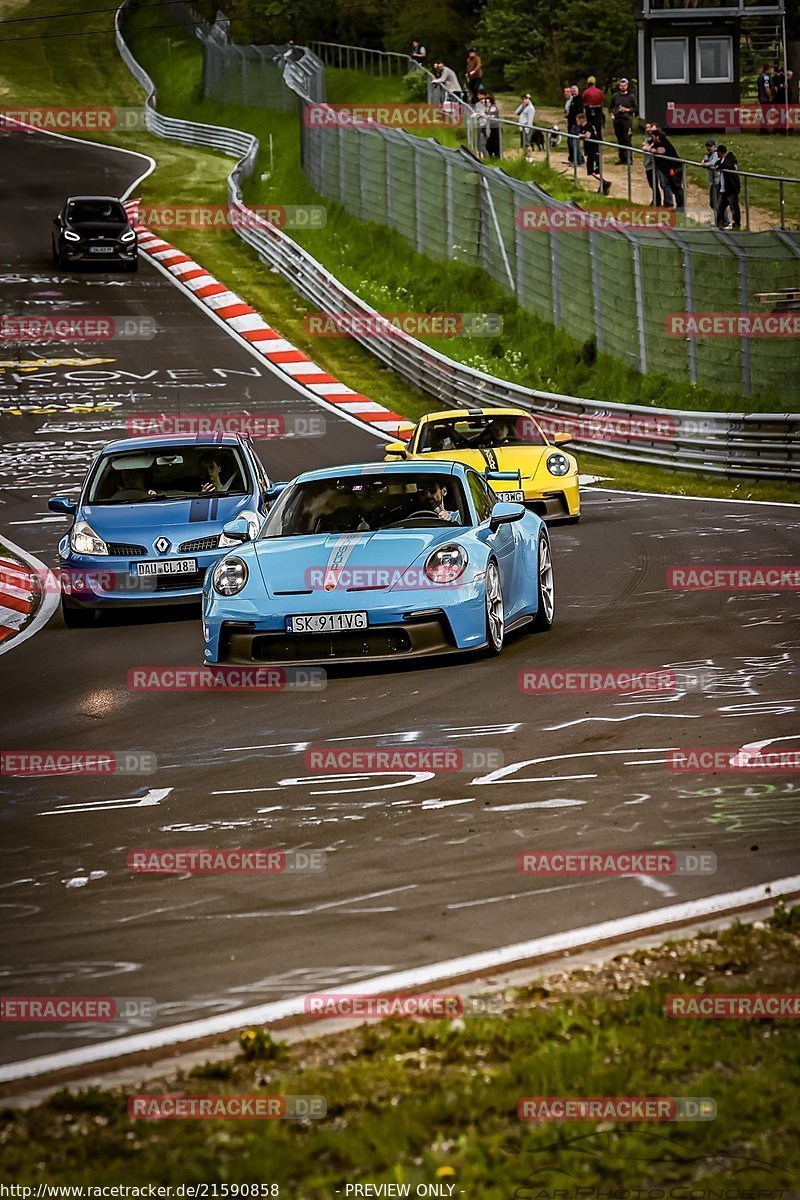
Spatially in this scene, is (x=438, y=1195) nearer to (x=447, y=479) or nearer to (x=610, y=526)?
(x=447, y=479)

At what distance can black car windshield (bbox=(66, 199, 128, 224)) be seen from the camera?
4092cm

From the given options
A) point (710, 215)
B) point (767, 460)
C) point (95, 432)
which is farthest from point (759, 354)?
point (95, 432)

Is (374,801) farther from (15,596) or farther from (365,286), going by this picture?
(365,286)

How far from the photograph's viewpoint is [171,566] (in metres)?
14.4

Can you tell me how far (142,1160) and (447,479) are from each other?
27.4 feet

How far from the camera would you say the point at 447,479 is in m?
12.1

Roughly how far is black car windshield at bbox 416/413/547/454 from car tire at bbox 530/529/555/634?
6517mm

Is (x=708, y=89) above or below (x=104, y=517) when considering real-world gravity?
above

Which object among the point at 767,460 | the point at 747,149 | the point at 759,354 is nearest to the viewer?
the point at 767,460

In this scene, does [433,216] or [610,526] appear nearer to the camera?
[610,526]

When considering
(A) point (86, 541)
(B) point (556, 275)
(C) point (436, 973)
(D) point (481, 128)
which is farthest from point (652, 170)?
(C) point (436, 973)

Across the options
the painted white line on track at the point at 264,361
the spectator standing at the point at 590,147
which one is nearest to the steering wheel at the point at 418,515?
the painted white line on track at the point at 264,361

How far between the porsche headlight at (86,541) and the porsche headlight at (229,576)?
→ 340 centimetres

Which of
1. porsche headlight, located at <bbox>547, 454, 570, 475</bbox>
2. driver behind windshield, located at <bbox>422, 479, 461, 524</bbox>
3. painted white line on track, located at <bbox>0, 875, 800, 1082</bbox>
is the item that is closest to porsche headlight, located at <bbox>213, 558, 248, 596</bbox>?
driver behind windshield, located at <bbox>422, 479, 461, 524</bbox>
